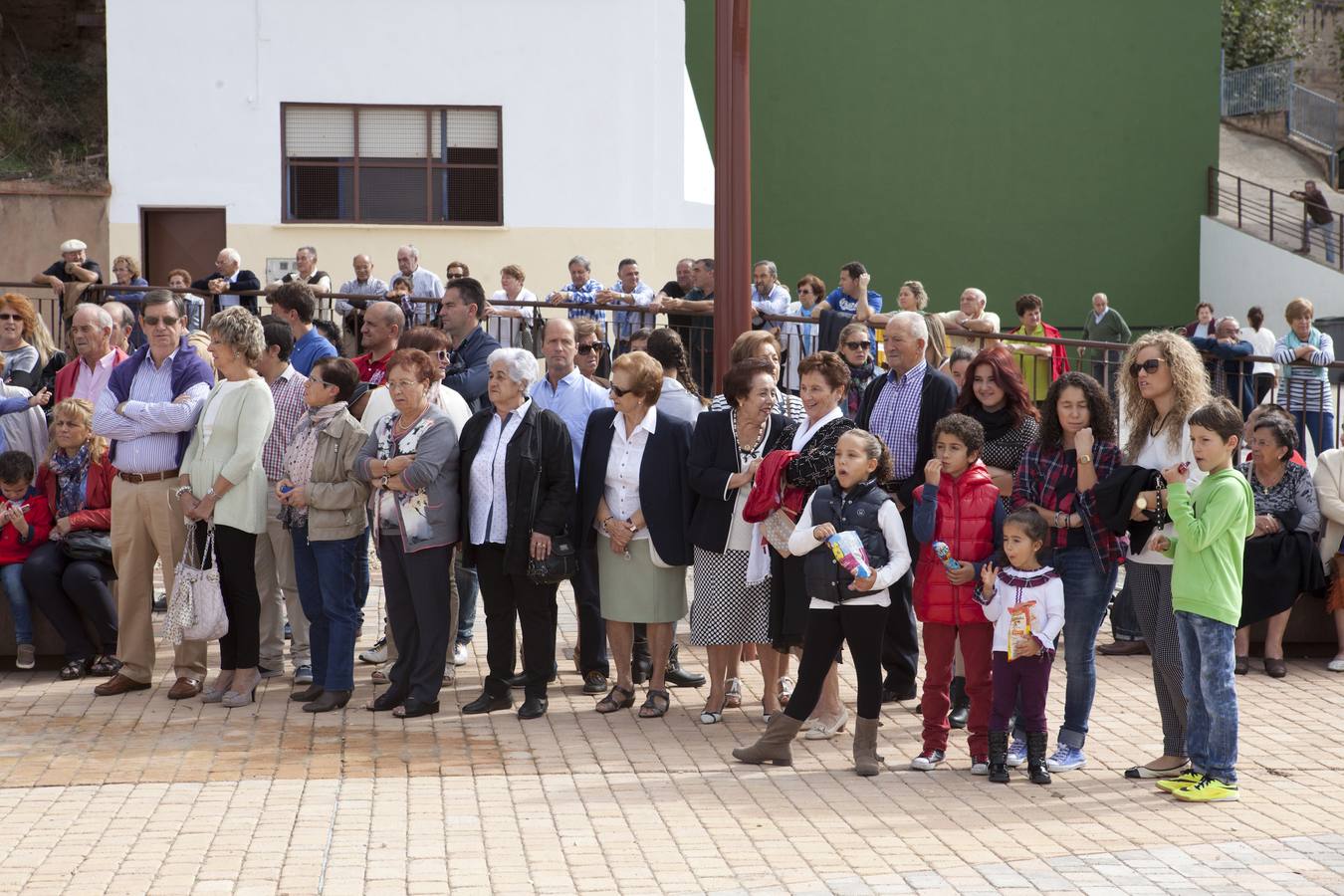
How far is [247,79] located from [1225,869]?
19.3 metres

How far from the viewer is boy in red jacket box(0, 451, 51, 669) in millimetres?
9258

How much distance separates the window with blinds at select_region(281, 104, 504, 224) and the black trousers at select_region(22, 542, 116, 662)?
13.8m

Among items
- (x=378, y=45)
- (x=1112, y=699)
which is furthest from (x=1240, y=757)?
(x=378, y=45)

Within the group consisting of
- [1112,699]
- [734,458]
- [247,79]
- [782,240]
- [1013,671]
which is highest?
[247,79]

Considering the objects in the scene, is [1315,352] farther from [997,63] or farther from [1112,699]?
[997,63]

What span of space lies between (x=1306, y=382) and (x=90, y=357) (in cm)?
1026

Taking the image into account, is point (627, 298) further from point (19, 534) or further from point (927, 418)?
point (927, 418)

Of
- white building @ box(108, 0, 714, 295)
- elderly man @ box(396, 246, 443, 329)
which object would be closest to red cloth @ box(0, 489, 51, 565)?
elderly man @ box(396, 246, 443, 329)

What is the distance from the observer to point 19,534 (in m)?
9.27

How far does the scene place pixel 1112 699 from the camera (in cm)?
860

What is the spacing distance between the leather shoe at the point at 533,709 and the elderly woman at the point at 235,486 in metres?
1.57

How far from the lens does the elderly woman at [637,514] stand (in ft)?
26.4

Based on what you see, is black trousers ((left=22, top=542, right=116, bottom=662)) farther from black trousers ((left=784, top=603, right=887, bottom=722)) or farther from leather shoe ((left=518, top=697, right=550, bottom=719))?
black trousers ((left=784, top=603, right=887, bottom=722))

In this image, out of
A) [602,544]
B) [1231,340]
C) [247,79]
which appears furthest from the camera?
[247,79]
